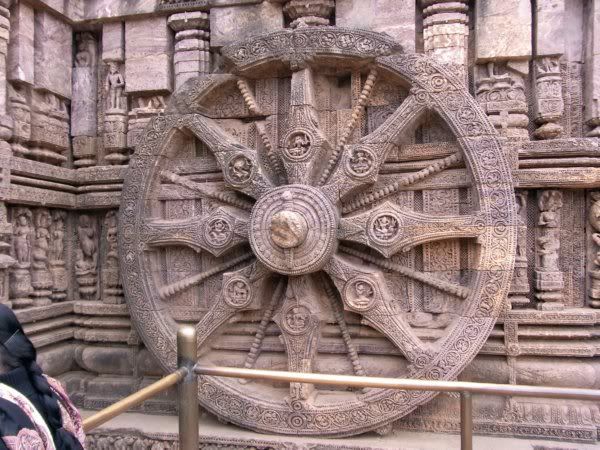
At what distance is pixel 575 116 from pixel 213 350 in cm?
413

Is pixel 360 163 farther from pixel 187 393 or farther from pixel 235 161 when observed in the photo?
pixel 187 393

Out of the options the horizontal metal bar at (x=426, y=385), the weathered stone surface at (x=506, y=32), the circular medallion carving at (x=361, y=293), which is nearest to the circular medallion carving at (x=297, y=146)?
the circular medallion carving at (x=361, y=293)

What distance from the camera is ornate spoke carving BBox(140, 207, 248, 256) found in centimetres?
437

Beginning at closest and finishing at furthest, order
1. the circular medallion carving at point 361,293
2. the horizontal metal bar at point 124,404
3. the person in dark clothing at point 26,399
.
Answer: the person in dark clothing at point 26,399
the horizontal metal bar at point 124,404
the circular medallion carving at point 361,293

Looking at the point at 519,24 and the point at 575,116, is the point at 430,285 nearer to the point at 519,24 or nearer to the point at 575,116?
the point at 575,116

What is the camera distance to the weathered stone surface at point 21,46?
478cm

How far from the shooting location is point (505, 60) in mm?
4449

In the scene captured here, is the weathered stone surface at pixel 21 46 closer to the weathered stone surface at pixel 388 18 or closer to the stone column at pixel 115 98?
the stone column at pixel 115 98

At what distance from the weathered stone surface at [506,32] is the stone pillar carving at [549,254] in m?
1.34

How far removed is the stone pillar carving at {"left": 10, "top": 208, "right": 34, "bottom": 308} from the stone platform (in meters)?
1.55

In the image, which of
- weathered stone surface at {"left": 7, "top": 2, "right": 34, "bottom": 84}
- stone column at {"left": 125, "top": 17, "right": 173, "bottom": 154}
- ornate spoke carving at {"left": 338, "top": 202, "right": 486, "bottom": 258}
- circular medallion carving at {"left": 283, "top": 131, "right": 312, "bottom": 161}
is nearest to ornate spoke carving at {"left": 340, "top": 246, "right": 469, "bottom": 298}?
ornate spoke carving at {"left": 338, "top": 202, "right": 486, "bottom": 258}

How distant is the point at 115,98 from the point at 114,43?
62 cm

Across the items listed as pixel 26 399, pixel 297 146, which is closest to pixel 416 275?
pixel 297 146

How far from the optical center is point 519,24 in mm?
4371
